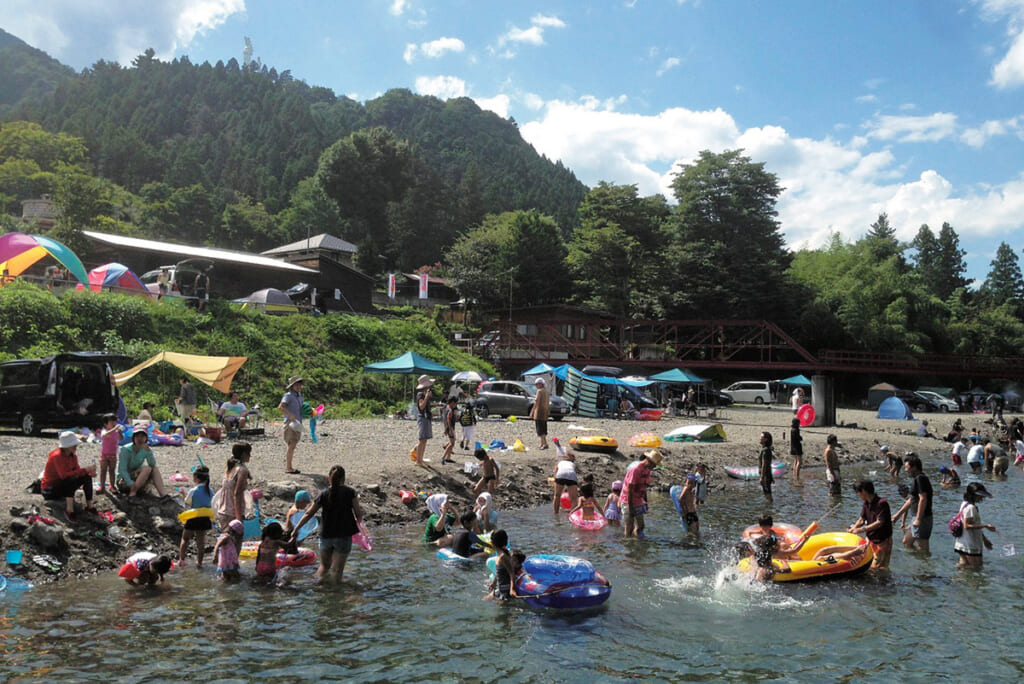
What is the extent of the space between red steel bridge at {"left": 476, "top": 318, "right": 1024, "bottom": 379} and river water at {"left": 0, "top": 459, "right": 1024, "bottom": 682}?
1152 inches

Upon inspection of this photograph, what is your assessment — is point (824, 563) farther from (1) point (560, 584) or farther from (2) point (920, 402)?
(2) point (920, 402)

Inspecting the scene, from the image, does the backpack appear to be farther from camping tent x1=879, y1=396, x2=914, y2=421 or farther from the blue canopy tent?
camping tent x1=879, y1=396, x2=914, y2=421

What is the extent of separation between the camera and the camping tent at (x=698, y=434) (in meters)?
26.9

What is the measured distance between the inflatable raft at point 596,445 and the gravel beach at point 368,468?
1.08 feet

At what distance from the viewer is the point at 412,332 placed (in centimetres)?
4191

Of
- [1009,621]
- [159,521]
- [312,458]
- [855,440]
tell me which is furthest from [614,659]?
[855,440]

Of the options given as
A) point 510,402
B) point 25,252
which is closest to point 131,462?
point 510,402

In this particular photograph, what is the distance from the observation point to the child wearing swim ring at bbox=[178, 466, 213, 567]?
11344mm

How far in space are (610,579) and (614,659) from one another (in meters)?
3.09

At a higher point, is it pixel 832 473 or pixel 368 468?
pixel 368 468

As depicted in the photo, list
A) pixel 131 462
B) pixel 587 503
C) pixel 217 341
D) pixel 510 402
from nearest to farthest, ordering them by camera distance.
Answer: pixel 131 462 → pixel 587 503 → pixel 510 402 → pixel 217 341

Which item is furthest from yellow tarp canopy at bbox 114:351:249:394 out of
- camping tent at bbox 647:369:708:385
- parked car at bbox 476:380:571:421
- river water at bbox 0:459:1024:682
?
camping tent at bbox 647:369:708:385

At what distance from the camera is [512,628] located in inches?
364

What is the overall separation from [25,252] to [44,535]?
88.9 ft
